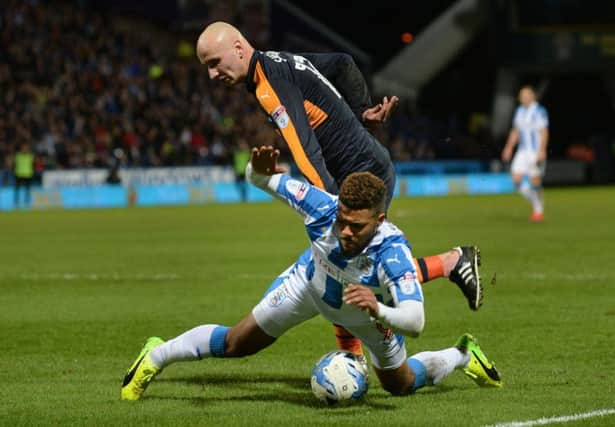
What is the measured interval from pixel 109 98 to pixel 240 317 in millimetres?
27424

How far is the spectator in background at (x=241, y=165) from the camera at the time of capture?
37.2 m

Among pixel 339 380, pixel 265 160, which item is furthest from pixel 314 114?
pixel 339 380

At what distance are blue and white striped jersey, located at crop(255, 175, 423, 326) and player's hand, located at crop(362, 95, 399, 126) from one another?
139 centimetres

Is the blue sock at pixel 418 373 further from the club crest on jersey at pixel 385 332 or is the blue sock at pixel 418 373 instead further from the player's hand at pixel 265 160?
the player's hand at pixel 265 160

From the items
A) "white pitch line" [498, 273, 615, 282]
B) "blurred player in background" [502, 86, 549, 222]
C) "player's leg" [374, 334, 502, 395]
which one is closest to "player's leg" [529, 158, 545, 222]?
"blurred player in background" [502, 86, 549, 222]

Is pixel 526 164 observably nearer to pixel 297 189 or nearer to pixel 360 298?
pixel 297 189

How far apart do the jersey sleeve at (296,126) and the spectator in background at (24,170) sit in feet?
85.0

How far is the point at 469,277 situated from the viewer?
7.04m

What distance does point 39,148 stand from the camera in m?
34.7

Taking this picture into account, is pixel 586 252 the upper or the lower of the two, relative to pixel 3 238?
upper

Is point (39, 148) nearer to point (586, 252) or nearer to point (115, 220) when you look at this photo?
point (115, 220)

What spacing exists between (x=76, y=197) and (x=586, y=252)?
20390mm

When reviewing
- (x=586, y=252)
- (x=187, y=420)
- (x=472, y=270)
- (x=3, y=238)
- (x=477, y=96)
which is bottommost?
(x=477, y=96)

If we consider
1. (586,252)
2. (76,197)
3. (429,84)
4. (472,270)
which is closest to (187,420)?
(472,270)
